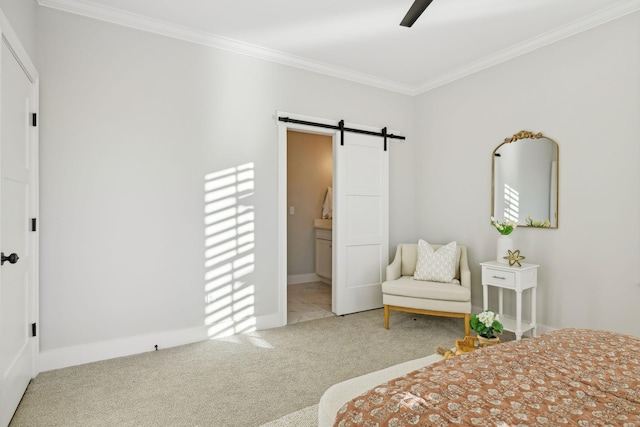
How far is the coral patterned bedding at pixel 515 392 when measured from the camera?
3.17 feet

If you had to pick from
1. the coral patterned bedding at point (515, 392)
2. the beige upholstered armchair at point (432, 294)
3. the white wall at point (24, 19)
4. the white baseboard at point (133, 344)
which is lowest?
the white baseboard at point (133, 344)

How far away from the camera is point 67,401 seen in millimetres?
2170

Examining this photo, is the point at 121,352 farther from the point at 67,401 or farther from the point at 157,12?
the point at 157,12

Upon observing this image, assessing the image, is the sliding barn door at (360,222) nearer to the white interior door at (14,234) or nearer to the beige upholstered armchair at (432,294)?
the beige upholstered armchair at (432,294)

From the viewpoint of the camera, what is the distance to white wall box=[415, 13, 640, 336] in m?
2.73

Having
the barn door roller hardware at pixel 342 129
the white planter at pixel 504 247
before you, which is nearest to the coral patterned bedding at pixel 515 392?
the white planter at pixel 504 247

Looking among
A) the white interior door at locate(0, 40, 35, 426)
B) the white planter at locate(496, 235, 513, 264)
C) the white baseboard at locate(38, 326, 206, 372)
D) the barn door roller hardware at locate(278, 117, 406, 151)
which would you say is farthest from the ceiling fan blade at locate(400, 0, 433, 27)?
the white baseboard at locate(38, 326, 206, 372)

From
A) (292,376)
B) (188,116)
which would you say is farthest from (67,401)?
(188,116)

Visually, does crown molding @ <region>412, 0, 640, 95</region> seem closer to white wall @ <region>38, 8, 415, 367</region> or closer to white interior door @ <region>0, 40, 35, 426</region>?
white wall @ <region>38, 8, 415, 367</region>

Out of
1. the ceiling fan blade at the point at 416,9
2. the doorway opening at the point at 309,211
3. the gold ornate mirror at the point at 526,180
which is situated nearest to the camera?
the ceiling fan blade at the point at 416,9

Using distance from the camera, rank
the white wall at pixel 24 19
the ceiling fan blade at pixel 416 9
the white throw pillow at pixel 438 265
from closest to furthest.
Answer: the white wall at pixel 24 19, the ceiling fan blade at pixel 416 9, the white throw pillow at pixel 438 265

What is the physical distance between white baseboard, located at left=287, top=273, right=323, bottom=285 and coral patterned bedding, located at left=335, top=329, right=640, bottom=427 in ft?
14.4

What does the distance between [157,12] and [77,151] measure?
127 cm

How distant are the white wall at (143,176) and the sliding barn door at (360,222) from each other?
2.52 feet
